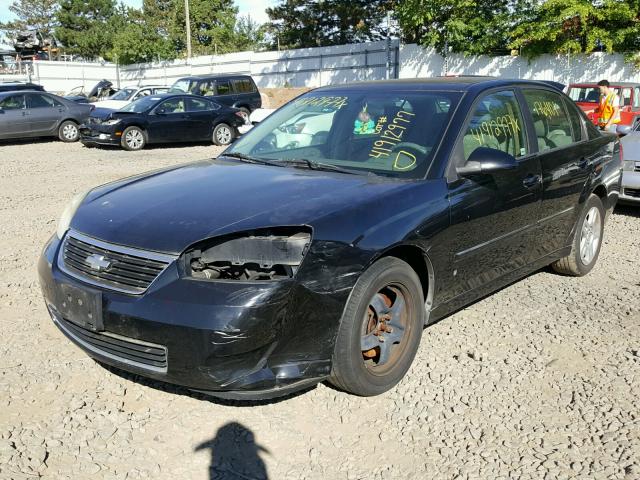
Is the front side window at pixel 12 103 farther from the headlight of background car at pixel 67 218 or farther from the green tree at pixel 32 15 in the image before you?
the green tree at pixel 32 15

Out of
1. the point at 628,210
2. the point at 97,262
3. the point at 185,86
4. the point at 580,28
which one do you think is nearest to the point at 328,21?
the point at 580,28

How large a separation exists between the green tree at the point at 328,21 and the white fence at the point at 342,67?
27.1ft

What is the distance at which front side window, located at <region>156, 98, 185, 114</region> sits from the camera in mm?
15945

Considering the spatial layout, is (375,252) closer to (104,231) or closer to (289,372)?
(289,372)

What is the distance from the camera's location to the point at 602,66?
77.5 ft

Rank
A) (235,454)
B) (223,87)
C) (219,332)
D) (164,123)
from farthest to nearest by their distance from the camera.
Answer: (223,87)
(164,123)
(235,454)
(219,332)

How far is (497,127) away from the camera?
431 cm

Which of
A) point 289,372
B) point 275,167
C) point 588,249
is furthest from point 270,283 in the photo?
point 588,249

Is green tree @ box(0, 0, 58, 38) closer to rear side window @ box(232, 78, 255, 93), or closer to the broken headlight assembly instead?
rear side window @ box(232, 78, 255, 93)

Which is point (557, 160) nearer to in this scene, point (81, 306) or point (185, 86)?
point (81, 306)

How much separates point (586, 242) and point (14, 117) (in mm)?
15301

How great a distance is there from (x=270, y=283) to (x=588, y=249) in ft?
12.3

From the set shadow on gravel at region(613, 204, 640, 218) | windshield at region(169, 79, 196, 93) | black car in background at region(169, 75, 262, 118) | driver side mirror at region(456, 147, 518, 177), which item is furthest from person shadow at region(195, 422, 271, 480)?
windshield at region(169, 79, 196, 93)

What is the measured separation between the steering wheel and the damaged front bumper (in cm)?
109
